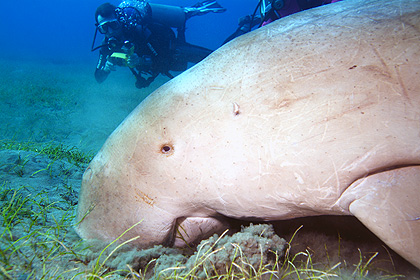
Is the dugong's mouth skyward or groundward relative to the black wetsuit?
groundward

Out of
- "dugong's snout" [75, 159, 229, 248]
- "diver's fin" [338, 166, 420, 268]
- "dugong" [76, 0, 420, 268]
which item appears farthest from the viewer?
"dugong's snout" [75, 159, 229, 248]

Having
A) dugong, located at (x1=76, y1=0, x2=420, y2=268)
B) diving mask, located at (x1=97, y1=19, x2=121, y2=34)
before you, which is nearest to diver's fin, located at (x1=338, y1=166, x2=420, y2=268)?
dugong, located at (x1=76, y1=0, x2=420, y2=268)

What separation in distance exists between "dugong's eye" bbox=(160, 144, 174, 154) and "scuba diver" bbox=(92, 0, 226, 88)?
6.64 meters

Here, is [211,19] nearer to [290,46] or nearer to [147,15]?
[147,15]

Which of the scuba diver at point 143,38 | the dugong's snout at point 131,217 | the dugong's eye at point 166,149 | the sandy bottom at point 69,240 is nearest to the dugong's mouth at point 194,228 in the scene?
the dugong's snout at point 131,217

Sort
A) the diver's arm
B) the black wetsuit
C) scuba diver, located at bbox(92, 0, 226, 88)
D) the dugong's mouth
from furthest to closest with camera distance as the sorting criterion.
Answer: the diver's arm → the black wetsuit → scuba diver, located at bbox(92, 0, 226, 88) → the dugong's mouth

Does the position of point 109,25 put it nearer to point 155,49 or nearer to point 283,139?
point 155,49

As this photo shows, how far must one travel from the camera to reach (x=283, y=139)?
1511 mm

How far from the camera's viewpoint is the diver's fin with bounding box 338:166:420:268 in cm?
120

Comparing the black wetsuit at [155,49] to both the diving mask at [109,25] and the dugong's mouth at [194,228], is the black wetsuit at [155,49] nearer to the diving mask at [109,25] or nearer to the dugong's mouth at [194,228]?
the diving mask at [109,25]

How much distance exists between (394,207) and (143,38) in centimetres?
902

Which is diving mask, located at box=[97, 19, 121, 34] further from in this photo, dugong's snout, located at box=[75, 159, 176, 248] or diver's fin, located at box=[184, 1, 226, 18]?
dugong's snout, located at box=[75, 159, 176, 248]

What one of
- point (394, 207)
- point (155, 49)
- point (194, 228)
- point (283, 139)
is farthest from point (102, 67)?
point (394, 207)

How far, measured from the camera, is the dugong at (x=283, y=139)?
4.38 feet
